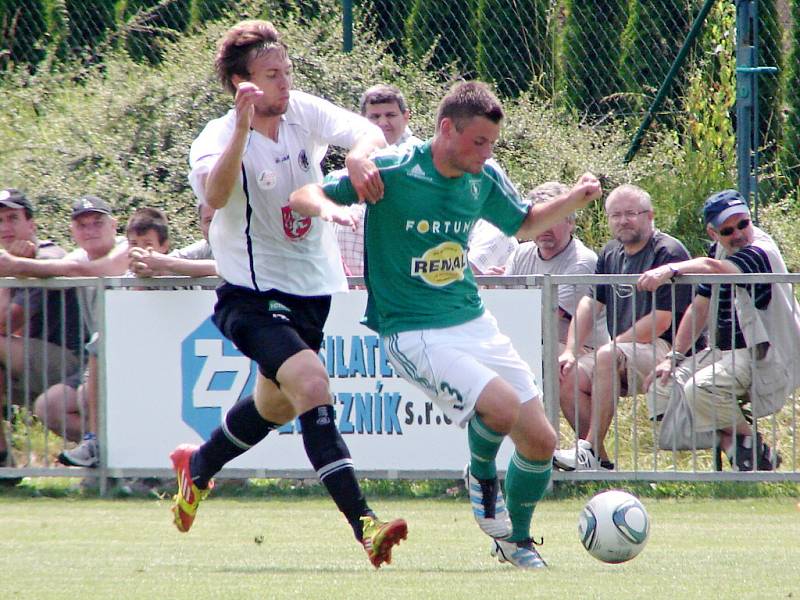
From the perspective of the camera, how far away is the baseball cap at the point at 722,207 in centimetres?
877

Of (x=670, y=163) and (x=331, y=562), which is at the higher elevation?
(x=670, y=163)

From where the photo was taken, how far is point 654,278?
871cm

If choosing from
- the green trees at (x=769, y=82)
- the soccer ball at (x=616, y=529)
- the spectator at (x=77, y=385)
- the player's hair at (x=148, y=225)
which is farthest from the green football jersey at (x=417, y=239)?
the green trees at (x=769, y=82)

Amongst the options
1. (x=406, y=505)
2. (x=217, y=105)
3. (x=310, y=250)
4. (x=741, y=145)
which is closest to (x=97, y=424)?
(x=406, y=505)

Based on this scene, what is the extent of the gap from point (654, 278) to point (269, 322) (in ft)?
10.6

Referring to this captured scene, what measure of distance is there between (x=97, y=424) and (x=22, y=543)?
217cm

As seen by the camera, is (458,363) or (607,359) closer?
(458,363)

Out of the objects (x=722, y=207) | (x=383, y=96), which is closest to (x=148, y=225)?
(x=383, y=96)

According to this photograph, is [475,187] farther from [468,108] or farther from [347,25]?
[347,25]

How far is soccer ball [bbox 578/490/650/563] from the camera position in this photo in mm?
5957

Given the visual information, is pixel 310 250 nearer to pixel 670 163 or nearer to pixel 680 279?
pixel 680 279

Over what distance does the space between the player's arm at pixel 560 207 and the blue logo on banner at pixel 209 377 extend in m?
2.98

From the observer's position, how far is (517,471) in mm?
6277

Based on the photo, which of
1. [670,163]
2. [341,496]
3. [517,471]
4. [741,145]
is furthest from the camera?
[670,163]
